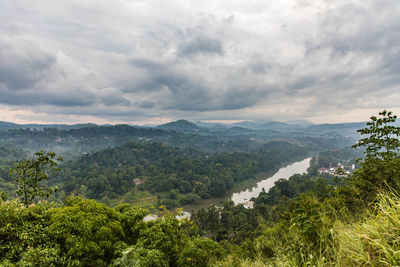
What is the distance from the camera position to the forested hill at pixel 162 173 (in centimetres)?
6225

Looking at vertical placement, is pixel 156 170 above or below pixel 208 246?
below

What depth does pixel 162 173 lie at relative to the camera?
81.4 m

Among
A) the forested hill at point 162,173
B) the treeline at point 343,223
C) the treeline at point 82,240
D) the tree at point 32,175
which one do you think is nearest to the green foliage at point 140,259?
the treeline at point 82,240

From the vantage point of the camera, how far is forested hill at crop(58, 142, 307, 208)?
6225cm

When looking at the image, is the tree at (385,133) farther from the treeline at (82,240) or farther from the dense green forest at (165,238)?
the treeline at (82,240)

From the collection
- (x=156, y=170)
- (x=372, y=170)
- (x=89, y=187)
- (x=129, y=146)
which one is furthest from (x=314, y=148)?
(x=372, y=170)

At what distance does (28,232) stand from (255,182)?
74375 mm

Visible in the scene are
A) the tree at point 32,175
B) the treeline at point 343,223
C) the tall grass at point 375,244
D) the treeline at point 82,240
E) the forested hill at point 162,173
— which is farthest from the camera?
the forested hill at point 162,173

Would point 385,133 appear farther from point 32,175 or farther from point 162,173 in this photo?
point 162,173

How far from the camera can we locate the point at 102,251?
4320mm

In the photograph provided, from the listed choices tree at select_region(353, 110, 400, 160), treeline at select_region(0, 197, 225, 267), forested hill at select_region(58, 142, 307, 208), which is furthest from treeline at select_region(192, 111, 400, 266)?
forested hill at select_region(58, 142, 307, 208)

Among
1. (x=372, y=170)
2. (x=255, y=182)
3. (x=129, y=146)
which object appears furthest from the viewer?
(x=129, y=146)

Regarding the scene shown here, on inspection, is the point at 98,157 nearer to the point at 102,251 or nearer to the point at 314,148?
the point at 102,251

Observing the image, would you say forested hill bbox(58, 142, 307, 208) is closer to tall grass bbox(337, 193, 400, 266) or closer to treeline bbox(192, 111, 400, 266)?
treeline bbox(192, 111, 400, 266)
